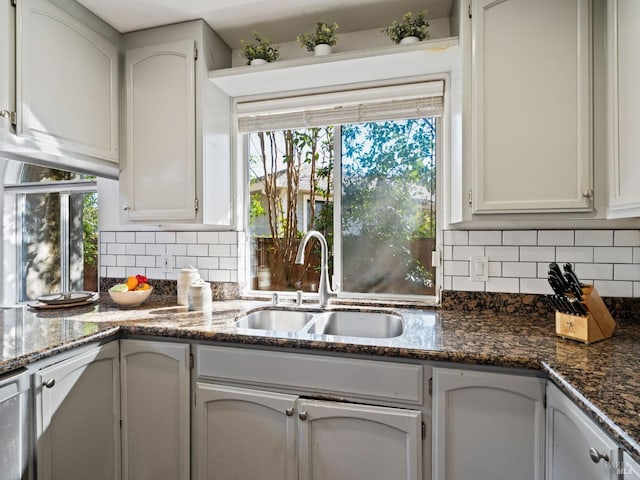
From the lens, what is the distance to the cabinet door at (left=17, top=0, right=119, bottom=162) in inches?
58.3

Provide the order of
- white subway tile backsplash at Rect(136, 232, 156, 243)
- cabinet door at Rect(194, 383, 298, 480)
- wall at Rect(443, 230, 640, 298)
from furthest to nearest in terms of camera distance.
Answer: white subway tile backsplash at Rect(136, 232, 156, 243) → wall at Rect(443, 230, 640, 298) → cabinet door at Rect(194, 383, 298, 480)

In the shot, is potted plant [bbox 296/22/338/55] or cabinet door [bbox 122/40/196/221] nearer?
potted plant [bbox 296/22/338/55]

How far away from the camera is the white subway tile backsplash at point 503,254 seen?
172 cm

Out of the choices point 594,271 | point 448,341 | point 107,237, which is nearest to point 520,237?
point 594,271

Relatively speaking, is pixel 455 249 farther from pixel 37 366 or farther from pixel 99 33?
pixel 99 33

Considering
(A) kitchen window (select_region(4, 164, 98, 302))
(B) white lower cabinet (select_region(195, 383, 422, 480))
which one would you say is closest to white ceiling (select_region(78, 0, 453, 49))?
(A) kitchen window (select_region(4, 164, 98, 302))

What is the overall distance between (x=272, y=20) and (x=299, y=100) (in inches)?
15.9

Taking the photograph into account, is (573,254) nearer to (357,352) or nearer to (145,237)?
(357,352)

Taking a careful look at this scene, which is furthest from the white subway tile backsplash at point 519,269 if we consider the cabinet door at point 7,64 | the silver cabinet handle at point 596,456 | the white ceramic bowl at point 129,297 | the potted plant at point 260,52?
the cabinet door at point 7,64

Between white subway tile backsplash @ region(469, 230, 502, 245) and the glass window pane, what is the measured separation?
0.67ft

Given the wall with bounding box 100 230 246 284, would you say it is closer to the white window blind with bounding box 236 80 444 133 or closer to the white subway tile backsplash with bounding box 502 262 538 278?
the white window blind with bounding box 236 80 444 133

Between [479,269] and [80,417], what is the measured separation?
72.0 inches

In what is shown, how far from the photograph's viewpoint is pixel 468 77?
1.48 metres

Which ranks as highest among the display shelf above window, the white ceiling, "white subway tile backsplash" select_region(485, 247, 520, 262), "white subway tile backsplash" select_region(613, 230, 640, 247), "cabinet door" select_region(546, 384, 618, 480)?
the white ceiling
